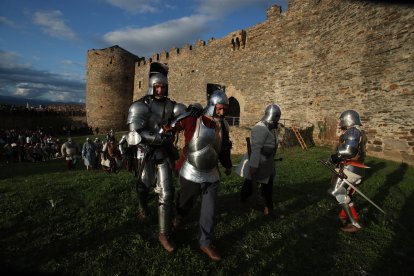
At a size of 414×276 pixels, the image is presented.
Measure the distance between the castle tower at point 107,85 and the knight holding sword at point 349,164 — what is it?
29.2m

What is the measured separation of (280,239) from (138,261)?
1892 millimetres

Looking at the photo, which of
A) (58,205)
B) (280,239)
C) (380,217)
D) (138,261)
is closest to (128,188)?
(58,205)

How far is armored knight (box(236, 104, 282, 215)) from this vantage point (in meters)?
4.65

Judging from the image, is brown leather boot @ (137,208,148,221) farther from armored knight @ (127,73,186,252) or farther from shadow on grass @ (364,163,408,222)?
shadow on grass @ (364,163,408,222)

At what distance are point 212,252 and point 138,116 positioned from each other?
1863mm

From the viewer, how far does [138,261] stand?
3113mm

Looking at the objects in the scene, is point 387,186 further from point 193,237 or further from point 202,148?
point 202,148

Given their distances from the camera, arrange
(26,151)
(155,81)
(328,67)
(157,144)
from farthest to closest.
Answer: (26,151) < (328,67) < (155,81) < (157,144)

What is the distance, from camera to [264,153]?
15.7 feet

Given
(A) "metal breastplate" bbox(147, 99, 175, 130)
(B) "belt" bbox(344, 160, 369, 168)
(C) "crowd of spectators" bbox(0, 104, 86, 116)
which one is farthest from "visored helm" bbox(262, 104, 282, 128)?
(C) "crowd of spectators" bbox(0, 104, 86, 116)

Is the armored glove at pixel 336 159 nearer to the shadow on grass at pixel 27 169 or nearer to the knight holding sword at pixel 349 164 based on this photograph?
the knight holding sword at pixel 349 164

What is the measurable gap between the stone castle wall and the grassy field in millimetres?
5368

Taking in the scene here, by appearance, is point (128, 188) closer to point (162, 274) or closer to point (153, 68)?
point (153, 68)

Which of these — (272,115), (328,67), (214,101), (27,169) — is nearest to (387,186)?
(272,115)
